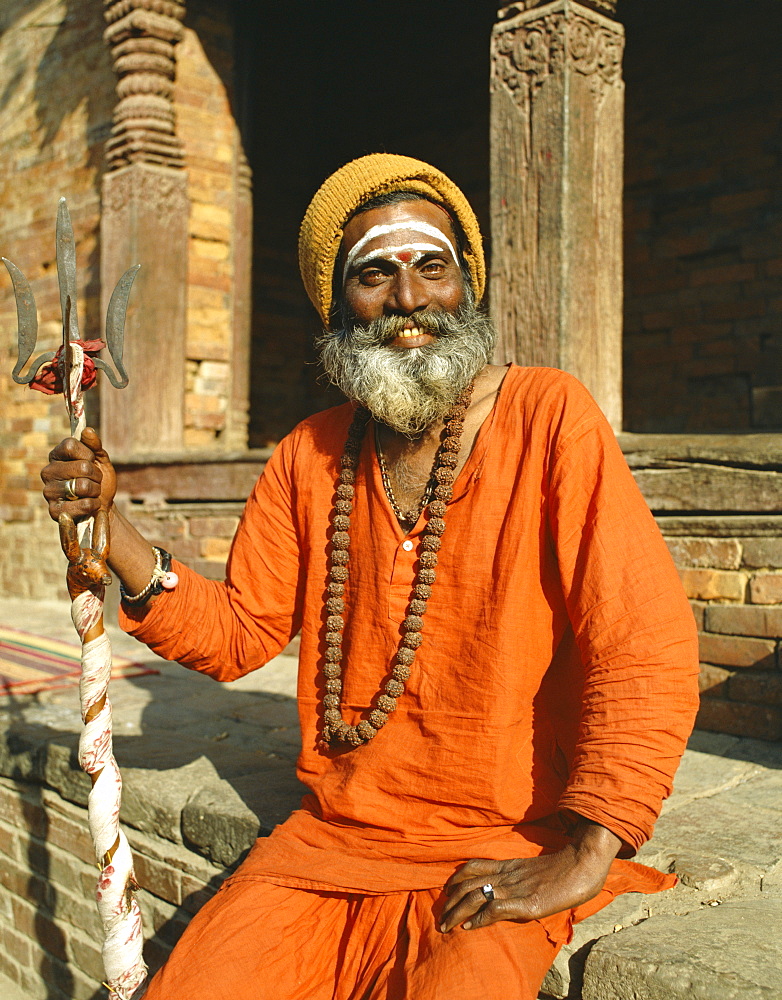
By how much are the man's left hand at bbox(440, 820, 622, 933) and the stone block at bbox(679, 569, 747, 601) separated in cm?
168

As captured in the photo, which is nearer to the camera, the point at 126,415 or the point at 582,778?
the point at 582,778

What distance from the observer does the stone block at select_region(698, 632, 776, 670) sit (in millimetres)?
3076

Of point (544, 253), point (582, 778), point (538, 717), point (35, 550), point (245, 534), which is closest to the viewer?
point (582, 778)

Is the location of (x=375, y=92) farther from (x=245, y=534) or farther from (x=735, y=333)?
(x=245, y=534)

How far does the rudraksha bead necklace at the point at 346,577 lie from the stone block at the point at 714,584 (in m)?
1.47

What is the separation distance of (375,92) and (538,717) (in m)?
7.23

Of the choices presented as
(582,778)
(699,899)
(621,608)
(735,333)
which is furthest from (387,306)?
(735,333)

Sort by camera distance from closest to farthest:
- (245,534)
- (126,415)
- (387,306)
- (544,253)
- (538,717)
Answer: (538,717), (387,306), (245,534), (544,253), (126,415)

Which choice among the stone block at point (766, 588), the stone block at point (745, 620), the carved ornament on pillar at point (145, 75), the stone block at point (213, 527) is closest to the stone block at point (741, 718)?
the stone block at point (745, 620)

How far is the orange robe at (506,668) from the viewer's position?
64.7 inches

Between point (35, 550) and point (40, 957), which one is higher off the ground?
point (35, 550)

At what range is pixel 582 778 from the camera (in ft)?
5.33

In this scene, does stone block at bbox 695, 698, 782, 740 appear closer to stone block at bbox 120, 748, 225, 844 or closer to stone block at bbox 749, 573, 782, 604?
stone block at bbox 749, 573, 782, 604

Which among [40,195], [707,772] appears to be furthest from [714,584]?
[40,195]
